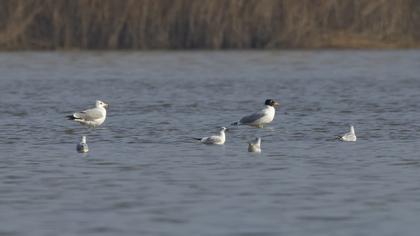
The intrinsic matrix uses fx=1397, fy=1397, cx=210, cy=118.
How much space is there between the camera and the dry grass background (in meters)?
40.5

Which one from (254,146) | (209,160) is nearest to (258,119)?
(254,146)

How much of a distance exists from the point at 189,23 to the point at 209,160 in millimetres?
26048

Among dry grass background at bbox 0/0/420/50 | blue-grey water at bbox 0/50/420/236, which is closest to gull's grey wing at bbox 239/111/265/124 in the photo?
blue-grey water at bbox 0/50/420/236

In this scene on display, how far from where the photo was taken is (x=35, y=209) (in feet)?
35.9

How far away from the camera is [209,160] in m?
Answer: 14.8

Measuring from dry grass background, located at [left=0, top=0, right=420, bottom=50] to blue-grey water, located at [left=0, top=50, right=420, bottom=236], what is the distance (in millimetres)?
7765

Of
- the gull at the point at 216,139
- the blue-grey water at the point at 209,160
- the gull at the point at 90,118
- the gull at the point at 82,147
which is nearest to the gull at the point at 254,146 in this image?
the blue-grey water at the point at 209,160

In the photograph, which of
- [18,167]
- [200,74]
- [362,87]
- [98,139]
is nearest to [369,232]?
[18,167]

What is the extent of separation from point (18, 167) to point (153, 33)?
26683mm

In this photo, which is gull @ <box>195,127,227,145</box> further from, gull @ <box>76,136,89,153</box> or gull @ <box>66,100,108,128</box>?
gull @ <box>66,100,108,128</box>

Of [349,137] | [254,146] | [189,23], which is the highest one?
[254,146]

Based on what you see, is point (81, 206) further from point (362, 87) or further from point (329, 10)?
point (329, 10)

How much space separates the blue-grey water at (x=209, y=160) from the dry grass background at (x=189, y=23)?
777 cm

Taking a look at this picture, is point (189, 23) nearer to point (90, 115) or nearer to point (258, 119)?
A: point (90, 115)
